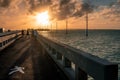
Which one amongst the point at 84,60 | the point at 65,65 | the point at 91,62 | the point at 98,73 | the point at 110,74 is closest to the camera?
the point at 110,74

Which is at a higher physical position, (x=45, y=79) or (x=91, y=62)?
(x=91, y=62)

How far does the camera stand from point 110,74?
5.15 meters

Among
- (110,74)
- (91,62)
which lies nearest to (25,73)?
(91,62)

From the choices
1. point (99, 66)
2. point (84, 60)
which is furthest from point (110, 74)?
point (84, 60)

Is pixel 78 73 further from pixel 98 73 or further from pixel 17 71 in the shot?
pixel 17 71

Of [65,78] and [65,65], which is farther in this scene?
[65,65]

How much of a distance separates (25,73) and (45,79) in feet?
5.07

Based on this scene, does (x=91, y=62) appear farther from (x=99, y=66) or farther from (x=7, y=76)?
(x=7, y=76)

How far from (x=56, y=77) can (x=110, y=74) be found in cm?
524

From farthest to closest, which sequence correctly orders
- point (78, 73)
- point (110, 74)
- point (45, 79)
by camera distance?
point (45, 79) → point (78, 73) → point (110, 74)

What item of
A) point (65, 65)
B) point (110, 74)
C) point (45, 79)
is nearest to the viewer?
point (110, 74)

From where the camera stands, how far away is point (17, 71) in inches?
456

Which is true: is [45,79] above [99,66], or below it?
below

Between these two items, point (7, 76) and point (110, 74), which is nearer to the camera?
point (110, 74)
